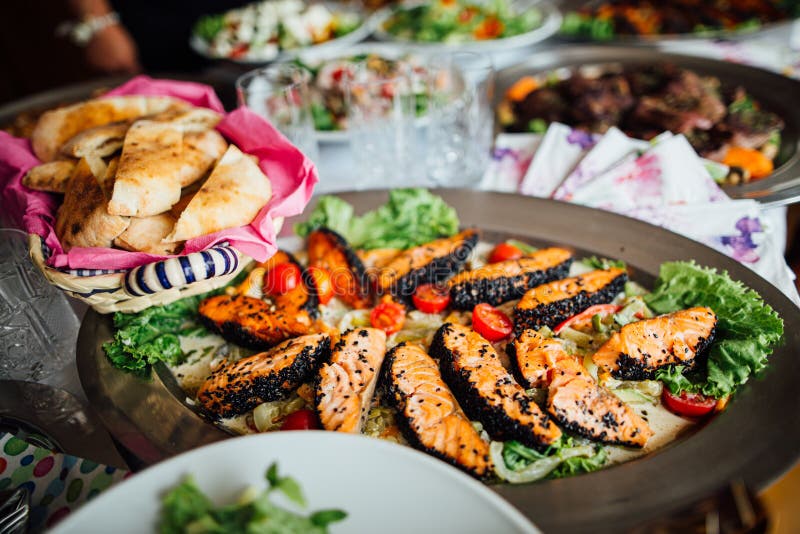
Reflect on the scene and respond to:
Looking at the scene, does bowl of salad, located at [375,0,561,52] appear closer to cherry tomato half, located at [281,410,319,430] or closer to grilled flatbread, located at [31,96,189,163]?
grilled flatbread, located at [31,96,189,163]

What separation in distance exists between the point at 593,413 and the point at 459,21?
205 inches

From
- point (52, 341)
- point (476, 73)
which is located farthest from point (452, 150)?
point (52, 341)

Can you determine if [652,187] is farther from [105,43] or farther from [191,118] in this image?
[105,43]

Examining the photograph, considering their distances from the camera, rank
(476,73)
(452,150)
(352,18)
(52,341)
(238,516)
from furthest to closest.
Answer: (352,18) → (452,150) → (476,73) → (52,341) → (238,516)

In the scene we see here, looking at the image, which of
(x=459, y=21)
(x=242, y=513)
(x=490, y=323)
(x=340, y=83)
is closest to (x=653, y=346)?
(x=490, y=323)

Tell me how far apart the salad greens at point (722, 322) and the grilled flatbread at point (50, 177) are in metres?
2.76

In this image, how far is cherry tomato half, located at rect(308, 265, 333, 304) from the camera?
2660mm

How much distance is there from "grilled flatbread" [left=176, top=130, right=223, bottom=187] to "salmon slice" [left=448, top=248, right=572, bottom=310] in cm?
128

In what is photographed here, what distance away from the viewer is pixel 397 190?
10.2 feet

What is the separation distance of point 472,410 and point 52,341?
1.92 m

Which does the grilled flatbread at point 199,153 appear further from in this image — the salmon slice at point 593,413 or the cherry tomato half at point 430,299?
the salmon slice at point 593,413

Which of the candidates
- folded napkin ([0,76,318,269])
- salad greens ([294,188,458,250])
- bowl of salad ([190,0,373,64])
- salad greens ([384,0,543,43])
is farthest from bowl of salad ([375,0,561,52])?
folded napkin ([0,76,318,269])

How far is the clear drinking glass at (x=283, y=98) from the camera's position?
353 centimetres

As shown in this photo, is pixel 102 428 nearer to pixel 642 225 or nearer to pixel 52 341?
pixel 52 341
